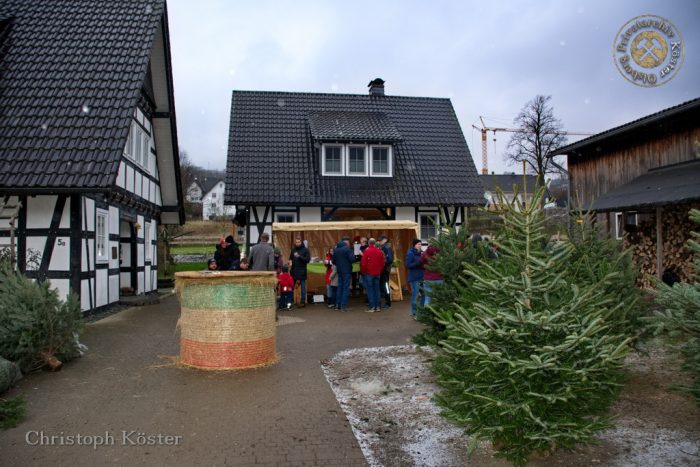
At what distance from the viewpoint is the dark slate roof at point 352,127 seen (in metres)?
20.0

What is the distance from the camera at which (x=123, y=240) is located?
16.8m

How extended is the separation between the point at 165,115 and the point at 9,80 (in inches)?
195

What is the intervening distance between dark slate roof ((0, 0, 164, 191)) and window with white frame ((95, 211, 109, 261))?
69.2 inches

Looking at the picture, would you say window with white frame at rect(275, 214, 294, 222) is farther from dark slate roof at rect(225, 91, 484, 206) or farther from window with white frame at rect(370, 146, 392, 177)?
window with white frame at rect(370, 146, 392, 177)

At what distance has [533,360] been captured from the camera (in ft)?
11.9

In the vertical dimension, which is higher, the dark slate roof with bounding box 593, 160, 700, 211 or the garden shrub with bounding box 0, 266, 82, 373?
the dark slate roof with bounding box 593, 160, 700, 211

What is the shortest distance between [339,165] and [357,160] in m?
0.67

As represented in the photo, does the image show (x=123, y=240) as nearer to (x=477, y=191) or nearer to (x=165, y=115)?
(x=165, y=115)

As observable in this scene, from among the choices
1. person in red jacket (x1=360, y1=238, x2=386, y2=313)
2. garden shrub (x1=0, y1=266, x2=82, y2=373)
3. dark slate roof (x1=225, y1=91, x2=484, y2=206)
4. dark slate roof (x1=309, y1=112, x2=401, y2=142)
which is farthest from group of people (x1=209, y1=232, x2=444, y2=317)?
dark slate roof (x1=309, y1=112, x2=401, y2=142)

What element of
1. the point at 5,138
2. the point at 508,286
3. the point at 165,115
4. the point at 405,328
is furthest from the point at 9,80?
the point at 508,286

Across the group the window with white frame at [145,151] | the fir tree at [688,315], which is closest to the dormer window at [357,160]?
the window with white frame at [145,151]

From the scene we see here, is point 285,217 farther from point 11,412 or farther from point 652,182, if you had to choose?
point 11,412

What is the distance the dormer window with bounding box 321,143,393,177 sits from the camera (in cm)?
2030

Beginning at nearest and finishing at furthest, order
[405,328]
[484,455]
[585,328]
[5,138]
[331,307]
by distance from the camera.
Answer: [585,328] → [484,455] → [405,328] → [5,138] → [331,307]
